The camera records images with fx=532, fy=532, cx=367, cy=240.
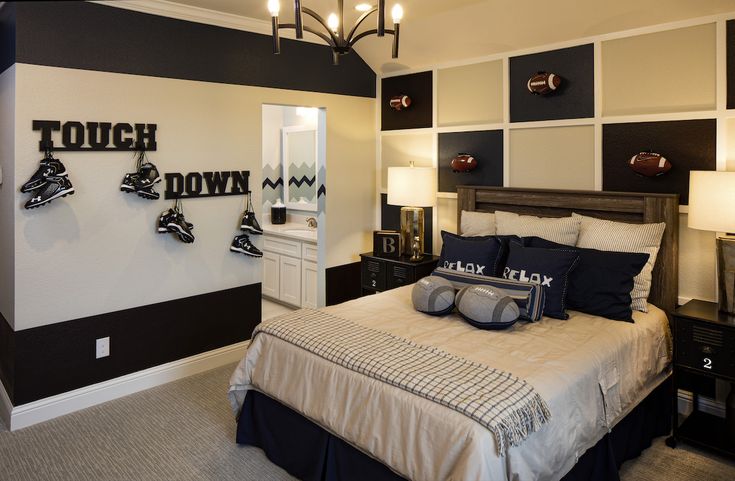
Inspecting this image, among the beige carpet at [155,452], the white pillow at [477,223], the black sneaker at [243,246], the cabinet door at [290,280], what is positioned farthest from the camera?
the cabinet door at [290,280]

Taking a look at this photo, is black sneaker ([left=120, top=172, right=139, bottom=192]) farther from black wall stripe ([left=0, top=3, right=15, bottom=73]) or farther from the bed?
the bed

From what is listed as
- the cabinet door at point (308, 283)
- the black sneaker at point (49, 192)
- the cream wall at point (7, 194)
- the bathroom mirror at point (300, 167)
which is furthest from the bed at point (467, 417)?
the bathroom mirror at point (300, 167)

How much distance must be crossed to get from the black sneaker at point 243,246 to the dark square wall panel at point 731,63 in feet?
10.5

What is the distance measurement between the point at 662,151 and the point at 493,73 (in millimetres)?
1382

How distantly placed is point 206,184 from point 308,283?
1602mm

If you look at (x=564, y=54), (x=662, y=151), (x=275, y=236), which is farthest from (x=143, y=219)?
(x=662, y=151)

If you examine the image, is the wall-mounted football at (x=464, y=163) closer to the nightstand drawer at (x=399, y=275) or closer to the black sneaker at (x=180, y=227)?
the nightstand drawer at (x=399, y=275)

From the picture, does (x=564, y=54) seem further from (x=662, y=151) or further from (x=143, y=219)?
(x=143, y=219)

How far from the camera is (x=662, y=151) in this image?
10.6 ft

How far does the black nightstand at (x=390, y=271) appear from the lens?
13.8ft

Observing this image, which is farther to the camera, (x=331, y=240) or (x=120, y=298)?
(x=331, y=240)

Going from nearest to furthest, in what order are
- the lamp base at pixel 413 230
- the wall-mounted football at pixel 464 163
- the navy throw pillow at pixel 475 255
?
1. the navy throw pillow at pixel 475 255
2. the wall-mounted football at pixel 464 163
3. the lamp base at pixel 413 230

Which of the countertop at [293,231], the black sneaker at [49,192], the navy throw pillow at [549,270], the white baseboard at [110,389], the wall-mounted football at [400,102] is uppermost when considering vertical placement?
the wall-mounted football at [400,102]

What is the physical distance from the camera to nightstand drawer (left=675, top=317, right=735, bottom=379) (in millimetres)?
2670
